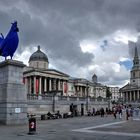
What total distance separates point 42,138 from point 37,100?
28.9m

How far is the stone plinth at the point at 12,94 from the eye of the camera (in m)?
28.8

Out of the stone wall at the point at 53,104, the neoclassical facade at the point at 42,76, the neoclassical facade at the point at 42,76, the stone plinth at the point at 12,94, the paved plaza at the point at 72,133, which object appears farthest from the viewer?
the neoclassical facade at the point at 42,76

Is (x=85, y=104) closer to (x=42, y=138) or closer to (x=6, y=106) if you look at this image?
(x=6, y=106)

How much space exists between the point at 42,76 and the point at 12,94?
85815mm

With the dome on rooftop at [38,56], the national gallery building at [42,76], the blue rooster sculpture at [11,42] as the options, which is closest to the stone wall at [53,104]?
the blue rooster sculpture at [11,42]

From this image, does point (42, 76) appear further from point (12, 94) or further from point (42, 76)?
point (12, 94)

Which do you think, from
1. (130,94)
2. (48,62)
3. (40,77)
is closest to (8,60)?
(40,77)

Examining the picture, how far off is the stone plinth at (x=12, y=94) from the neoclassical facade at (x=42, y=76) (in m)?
81.0

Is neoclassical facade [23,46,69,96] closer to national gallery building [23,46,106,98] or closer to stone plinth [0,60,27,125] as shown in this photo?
national gallery building [23,46,106,98]

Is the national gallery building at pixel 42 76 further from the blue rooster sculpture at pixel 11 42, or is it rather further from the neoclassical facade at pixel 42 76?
the blue rooster sculpture at pixel 11 42

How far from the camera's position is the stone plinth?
94.6 feet

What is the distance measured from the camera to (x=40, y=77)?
374 ft

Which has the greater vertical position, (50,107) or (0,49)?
(0,49)

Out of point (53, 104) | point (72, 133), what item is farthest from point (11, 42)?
point (53, 104)
